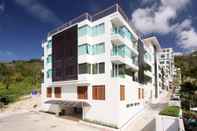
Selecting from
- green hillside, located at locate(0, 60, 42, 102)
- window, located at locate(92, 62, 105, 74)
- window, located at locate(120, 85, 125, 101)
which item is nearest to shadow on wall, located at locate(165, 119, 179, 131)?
window, located at locate(120, 85, 125, 101)

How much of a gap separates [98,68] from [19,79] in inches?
1946

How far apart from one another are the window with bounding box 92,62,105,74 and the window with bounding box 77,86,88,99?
104 inches

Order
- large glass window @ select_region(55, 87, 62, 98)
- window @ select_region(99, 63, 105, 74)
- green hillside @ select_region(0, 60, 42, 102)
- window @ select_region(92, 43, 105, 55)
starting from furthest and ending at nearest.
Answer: green hillside @ select_region(0, 60, 42, 102) < large glass window @ select_region(55, 87, 62, 98) < window @ select_region(92, 43, 105, 55) < window @ select_region(99, 63, 105, 74)

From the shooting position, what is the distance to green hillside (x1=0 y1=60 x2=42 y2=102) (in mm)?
56156

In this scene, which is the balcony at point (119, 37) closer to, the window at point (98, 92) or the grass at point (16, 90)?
the window at point (98, 92)

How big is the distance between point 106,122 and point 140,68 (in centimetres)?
1501

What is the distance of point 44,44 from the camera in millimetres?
36281

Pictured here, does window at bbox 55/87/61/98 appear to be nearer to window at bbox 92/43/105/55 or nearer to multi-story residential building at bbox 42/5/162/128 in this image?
multi-story residential building at bbox 42/5/162/128

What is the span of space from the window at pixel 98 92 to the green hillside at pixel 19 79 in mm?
33467

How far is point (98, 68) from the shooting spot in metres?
25.0

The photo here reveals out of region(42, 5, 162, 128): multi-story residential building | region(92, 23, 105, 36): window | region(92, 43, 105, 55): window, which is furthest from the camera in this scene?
region(92, 23, 105, 36): window

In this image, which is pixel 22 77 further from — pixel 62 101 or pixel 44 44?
pixel 62 101

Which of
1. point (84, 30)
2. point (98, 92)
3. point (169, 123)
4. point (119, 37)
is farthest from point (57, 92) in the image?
point (169, 123)

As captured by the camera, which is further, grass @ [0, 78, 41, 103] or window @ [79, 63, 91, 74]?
grass @ [0, 78, 41, 103]
